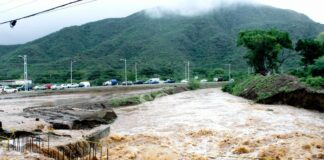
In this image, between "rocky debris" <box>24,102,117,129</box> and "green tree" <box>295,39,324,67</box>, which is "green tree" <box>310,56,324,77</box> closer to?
"green tree" <box>295,39,324,67</box>

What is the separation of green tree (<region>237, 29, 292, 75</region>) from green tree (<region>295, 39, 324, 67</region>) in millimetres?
2060

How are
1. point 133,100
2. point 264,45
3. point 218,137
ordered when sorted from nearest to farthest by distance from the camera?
point 218,137
point 133,100
point 264,45

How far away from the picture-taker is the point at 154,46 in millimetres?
138375

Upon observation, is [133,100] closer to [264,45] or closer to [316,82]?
[316,82]

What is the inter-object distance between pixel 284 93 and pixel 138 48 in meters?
100

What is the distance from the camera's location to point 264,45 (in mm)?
64500

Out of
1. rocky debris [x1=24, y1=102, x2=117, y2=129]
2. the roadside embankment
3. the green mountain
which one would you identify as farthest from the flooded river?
the green mountain

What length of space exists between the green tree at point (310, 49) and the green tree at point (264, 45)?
6.76 ft

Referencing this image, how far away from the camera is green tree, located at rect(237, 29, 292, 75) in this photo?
64.0 meters

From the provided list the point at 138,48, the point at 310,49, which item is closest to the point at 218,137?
the point at 310,49

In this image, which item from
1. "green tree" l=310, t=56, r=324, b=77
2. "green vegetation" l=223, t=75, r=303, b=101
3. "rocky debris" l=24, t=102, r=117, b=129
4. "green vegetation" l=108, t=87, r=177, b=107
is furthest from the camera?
"green tree" l=310, t=56, r=324, b=77

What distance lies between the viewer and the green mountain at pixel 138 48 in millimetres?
125625

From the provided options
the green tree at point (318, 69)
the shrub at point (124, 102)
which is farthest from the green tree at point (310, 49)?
the shrub at point (124, 102)

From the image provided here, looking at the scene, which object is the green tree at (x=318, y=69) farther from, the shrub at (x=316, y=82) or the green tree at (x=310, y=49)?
the green tree at (x=310, y=49)
